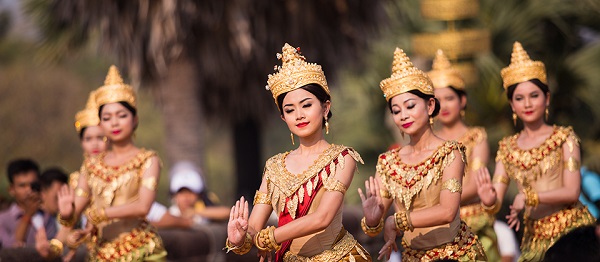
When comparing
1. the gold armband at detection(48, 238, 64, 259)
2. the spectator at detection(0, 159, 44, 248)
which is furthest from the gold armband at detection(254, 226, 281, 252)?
the spectator at detection(0, 159, 44, 248)

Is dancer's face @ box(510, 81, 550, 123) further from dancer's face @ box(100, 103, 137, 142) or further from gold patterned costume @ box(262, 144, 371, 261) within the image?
dancer's face @ box(100, 103, 137, 142)

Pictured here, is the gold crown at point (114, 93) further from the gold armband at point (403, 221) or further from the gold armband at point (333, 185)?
the gold armband at point (403, 221)

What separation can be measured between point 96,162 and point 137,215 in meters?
0.62

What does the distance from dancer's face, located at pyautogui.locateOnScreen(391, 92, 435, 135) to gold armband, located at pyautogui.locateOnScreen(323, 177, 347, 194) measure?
808mm

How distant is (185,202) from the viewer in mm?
13188

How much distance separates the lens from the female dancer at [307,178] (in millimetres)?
7062

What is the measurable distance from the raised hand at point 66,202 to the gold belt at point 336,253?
6.95ft

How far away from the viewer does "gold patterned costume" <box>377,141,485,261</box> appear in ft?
24.6

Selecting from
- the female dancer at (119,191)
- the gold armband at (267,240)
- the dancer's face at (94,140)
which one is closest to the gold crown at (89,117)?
the dancer's face at (94,140)

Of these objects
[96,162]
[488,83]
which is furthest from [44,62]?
[96,162]

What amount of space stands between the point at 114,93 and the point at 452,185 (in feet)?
9.46

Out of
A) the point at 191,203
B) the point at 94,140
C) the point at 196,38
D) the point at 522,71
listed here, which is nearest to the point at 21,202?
the point at 94,140

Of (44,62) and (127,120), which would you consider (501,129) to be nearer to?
(44,62)

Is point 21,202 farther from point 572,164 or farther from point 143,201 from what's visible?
point 572,164
